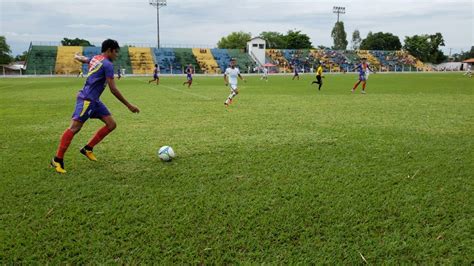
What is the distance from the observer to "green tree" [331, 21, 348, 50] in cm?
10025

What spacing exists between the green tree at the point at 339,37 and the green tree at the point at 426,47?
15.5 meters

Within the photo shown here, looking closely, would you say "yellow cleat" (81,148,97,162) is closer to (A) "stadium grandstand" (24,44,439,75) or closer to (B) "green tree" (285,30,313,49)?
(A) "stadium grandstand" (24,44,439,75)

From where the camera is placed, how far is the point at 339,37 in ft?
329

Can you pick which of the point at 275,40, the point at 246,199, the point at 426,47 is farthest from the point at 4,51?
the point at 426,47

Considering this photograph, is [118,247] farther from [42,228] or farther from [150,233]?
[42,228]

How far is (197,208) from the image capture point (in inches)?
163

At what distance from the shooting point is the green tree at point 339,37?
100250 mm

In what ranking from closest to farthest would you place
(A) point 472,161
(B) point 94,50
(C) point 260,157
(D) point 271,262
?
(D) point 271,262, (A) point 472,161, (C) point 260,157, (B) point 94,50

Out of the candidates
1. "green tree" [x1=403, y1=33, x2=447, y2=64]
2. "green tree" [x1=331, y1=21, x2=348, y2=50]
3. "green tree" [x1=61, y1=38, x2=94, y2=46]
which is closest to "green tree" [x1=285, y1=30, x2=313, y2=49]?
"green tree" [x1=331, y1=21, x2=348, y2=50]

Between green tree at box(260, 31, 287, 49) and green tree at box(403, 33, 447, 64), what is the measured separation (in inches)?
1266

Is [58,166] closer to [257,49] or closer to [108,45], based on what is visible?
[108,45]

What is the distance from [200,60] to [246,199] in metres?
63.6

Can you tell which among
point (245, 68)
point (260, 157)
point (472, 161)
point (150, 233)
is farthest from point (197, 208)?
point (245, 68)

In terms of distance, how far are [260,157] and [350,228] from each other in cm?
273
